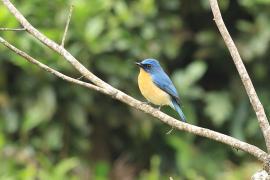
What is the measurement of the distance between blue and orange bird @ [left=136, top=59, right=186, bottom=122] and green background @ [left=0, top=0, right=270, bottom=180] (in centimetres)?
188

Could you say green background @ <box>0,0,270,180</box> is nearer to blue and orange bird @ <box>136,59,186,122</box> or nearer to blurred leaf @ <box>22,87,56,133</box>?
blurred leaf @ <box>22,87,56,133</box>

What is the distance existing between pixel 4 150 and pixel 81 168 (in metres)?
0.82

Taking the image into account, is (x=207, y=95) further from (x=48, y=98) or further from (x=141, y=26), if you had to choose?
(x=48, y=98)

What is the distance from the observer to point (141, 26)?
724cm

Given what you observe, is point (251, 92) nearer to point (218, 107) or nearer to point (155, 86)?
point (155, 86)

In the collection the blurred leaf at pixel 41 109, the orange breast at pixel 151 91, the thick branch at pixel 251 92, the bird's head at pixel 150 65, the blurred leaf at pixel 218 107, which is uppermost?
the blurred leaf at pixel 218 107

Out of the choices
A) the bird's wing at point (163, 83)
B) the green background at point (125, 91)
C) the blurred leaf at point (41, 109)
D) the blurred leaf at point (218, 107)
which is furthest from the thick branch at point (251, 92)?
the blurred leaf at point (218, 107)

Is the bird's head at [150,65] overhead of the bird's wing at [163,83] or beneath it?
overhead

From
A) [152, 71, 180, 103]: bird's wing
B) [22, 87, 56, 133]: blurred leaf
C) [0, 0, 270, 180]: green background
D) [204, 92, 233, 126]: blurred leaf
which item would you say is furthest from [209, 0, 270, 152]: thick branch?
[204, 92, 233, 126]: blurred leaf

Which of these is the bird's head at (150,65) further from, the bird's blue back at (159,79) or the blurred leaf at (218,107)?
the blurred leaf at (218,107)

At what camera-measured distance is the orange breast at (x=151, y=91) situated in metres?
4.80

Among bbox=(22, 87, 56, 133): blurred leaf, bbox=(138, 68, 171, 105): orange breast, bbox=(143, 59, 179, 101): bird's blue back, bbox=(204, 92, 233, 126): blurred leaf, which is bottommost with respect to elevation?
bbox=(138, 68, 171, 105): orange breast

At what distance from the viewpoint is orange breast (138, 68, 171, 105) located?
480 cm

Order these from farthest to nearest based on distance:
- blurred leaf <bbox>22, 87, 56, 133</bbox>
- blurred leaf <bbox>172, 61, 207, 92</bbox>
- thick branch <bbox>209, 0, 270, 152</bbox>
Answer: blurred leaf <bbox>172, 61, 207, 92</bbox> < blurred leaf <bbox>22, 87, 56, 133</bbox> < thick branch <bbox>209, 0, 270, 152</bbox>
